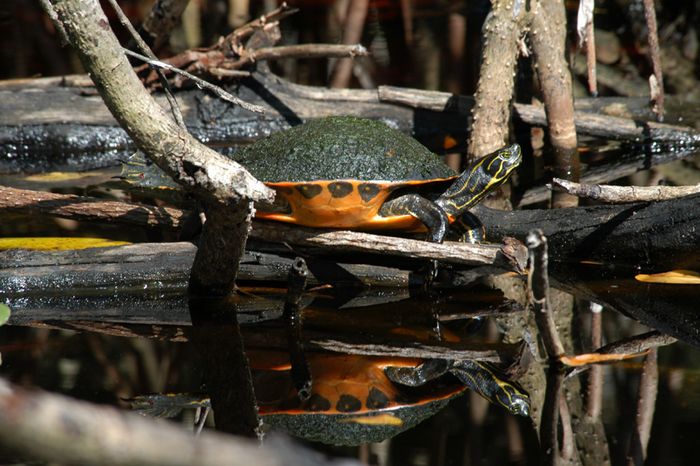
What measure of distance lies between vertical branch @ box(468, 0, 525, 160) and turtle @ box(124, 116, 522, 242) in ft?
2.45

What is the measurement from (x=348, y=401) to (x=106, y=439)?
5.36ft

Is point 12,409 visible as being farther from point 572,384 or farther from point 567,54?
point 567,54

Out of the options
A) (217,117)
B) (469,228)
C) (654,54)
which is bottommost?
(217,117)

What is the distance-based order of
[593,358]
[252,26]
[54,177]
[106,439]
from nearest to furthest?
[106,439] → [593,358] → [54,177] → [252,26]

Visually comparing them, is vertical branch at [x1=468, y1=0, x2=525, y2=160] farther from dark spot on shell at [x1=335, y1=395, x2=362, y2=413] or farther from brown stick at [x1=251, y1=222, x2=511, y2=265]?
dark spot on shell at [x1=335, y1=395, x2=362, y2=413]

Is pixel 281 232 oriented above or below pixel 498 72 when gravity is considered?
below

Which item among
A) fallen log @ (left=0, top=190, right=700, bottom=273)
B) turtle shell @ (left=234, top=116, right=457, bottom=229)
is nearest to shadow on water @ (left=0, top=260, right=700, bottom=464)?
fallen log @ (left=0, top=190, right=700, bottom=273)

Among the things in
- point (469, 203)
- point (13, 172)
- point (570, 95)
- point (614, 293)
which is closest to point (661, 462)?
point (614, 293)

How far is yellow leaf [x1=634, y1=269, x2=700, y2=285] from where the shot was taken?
312 centimetres

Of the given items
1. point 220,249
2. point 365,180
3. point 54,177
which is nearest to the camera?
point 220,249

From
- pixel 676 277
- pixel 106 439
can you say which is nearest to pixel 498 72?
pixel 676 277

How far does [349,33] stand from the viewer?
708 cm

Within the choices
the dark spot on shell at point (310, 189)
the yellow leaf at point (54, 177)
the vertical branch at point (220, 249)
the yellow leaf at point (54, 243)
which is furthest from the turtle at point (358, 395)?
the yellow leaf at point (54, 177)

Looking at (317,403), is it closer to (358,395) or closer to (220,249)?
(358,395)
